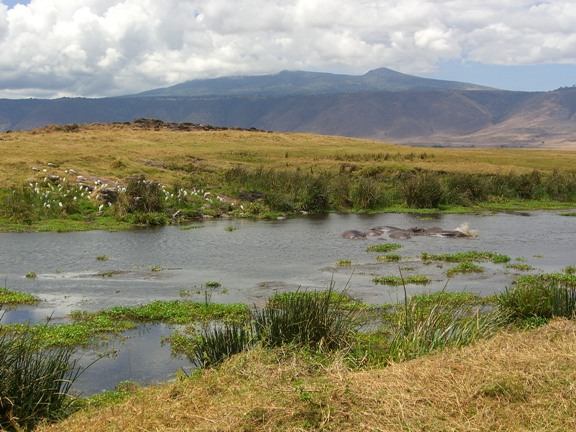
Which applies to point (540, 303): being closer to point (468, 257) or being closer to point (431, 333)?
point (431, 333)

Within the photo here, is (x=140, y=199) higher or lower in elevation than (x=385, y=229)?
higher

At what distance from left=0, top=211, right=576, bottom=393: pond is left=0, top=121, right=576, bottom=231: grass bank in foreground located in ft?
9.43

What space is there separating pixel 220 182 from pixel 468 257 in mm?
19130

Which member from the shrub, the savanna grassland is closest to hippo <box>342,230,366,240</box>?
the savanna grassland

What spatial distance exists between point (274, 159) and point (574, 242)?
89.6ft

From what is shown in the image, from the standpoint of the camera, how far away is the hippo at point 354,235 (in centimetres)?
2411

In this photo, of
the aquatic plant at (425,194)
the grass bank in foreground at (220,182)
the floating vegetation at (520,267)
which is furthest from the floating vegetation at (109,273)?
the aquatic plant at (425,194)

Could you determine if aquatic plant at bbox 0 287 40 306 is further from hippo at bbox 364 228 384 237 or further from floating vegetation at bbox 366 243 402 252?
hippo at bbox 364 228 384 237

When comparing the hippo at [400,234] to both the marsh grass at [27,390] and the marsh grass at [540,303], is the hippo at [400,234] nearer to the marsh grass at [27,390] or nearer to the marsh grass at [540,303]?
the marsh grass at [540,303]

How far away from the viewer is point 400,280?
1669 centimetres

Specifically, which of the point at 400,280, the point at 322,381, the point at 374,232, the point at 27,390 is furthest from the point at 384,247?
the point at 27,390

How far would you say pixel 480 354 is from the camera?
25.0 ft

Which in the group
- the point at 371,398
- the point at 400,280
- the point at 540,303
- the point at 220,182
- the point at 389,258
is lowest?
the point at 389,258

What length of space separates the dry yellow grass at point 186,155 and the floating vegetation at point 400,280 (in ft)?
66.5
